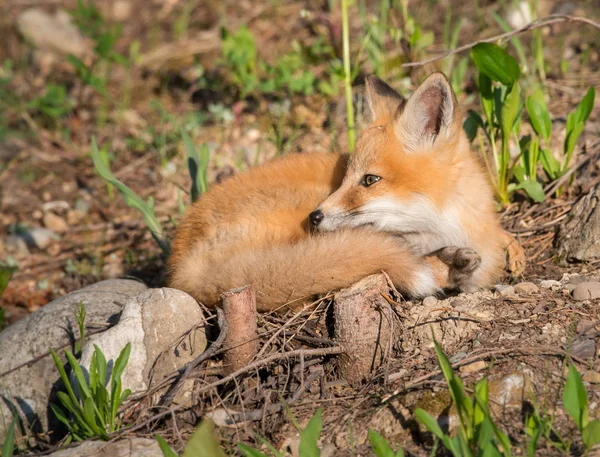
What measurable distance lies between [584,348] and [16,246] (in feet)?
14.4

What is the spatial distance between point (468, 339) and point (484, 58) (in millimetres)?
1657

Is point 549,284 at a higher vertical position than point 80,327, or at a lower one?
lower

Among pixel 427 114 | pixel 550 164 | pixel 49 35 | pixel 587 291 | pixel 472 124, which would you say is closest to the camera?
pixel 587 291

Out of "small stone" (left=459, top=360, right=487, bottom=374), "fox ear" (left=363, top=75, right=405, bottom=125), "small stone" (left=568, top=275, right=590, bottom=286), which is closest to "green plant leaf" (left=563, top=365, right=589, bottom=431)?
"small stone" (left=459, top=360, right=487, bottom=374)

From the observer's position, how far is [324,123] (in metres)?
5.69

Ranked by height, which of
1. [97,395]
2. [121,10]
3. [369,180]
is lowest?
[97,395]

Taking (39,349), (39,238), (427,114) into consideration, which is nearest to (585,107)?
(427,114)

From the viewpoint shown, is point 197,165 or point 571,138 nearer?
point 571,138

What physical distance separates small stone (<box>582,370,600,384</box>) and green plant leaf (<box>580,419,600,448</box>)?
429mm

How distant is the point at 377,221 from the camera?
3.32 m

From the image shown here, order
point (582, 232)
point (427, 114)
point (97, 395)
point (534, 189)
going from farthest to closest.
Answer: point (534, 189) → point (582, 232) → point (427, 114) → point (97, 395)

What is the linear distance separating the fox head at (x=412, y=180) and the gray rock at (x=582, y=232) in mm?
688

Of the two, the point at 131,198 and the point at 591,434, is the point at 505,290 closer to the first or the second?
the point at 591,434

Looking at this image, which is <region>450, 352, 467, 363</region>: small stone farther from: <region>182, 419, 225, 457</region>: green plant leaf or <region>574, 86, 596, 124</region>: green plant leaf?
<region>574, 86, 596, 124</region>: green plant leaf
